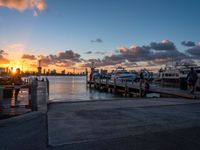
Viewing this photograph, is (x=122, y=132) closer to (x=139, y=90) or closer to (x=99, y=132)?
(x=99, y=132)

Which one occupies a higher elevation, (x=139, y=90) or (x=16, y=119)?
(x=16, y=119)

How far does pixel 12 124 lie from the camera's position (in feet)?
23.7

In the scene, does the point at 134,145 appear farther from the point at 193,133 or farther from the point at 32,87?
the point at 32,87

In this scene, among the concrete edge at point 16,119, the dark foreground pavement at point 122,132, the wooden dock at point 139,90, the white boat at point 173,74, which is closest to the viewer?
the dark foreground pavement at point 122,132

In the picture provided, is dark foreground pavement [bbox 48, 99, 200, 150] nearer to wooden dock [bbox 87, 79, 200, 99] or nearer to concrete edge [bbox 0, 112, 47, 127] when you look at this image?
concrete edge [bbox 0, 112, 47, 127]

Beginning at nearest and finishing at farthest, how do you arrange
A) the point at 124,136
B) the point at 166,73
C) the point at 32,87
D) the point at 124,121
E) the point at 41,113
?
the point at 124,136, the point at 124,121, the point at 41,113, the point at 32,87, the point at 166,73

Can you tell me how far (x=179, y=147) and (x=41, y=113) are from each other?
5627mm

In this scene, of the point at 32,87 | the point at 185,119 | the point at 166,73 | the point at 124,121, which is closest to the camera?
the point at 124,121

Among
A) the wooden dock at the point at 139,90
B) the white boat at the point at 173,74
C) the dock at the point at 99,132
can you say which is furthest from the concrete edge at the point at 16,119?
the white boat at the point at 173,74

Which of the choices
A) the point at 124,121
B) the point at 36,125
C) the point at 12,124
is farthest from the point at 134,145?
the point at 12,124

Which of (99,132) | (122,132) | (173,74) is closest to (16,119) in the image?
(99,132)

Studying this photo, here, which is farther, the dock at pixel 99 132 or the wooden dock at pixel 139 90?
the wooden dock at pixel 139 90

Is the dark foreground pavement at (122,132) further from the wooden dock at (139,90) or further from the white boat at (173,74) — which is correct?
the white boat at (173,74)

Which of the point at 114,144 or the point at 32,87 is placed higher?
the point at 32,87
